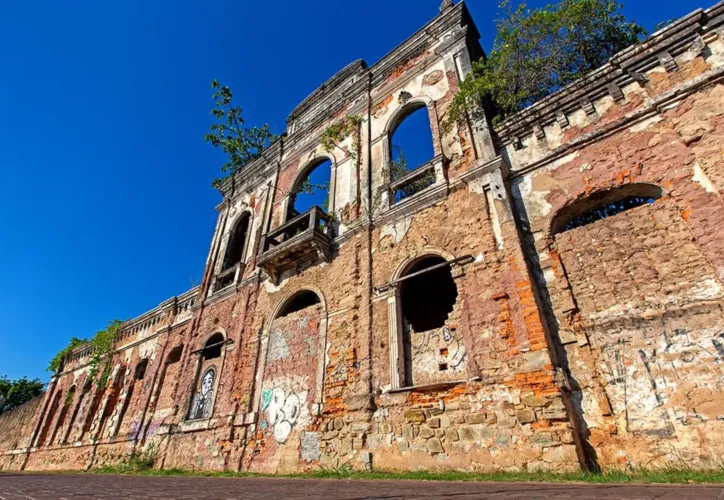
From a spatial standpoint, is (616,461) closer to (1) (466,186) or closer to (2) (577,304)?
(2) (577,304)

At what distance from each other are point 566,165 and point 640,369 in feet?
11.4

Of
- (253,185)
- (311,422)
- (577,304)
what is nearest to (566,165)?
(577,304)

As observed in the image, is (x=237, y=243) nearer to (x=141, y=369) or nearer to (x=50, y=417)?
(x=141, y=369)

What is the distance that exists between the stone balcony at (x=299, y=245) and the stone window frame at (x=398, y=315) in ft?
7.43

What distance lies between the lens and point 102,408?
531 inches

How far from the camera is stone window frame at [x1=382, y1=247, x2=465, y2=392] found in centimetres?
642

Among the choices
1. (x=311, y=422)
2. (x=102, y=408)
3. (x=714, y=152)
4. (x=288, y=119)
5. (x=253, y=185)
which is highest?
(x=288, y=119)

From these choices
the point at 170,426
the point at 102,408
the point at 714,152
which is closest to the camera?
the point at 714,152

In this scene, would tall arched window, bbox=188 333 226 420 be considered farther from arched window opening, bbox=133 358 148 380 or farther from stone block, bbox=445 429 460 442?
stone block, bbox=445 429 460 442

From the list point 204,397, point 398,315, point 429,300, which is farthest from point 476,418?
point 204,397

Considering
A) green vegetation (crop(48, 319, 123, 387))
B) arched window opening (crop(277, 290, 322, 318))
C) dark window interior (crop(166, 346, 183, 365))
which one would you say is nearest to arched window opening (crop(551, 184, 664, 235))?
arched window opening (crop(277, 290, 322, 318))

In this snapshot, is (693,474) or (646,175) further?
(646,175)

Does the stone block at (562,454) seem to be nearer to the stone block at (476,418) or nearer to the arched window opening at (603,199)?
the stone block at (476,418)

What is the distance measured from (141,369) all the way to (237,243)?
19.2 feet
